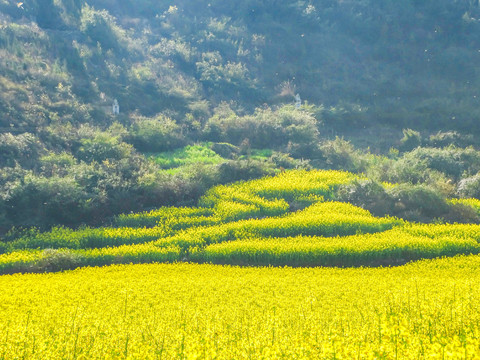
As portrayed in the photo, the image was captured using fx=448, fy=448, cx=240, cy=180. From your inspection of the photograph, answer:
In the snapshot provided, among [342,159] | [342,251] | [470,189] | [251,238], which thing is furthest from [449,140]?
[251,238]

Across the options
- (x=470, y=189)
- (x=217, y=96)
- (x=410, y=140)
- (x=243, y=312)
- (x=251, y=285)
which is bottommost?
(x=243, y=312)

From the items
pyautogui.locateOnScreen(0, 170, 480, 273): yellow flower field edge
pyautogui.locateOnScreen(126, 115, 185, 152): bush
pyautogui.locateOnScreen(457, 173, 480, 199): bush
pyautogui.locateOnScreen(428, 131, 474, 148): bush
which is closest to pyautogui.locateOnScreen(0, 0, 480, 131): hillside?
pyautogui.locateOnScreen(428, 131, 474, 148): bush

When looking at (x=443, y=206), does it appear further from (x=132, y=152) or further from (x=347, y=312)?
(x=132, y=152)

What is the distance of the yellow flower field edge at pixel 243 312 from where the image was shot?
598 centimetres

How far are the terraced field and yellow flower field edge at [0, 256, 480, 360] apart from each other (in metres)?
0.04

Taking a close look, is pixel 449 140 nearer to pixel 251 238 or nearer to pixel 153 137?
pixel 153 137

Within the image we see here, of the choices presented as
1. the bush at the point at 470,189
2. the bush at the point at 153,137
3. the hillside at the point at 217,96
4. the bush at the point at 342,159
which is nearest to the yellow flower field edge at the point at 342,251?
the hillside at the point at 217,96

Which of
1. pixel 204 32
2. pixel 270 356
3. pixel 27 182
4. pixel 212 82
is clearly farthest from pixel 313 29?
pixel 270 356

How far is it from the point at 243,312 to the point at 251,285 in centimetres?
268

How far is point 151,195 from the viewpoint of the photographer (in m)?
21.1

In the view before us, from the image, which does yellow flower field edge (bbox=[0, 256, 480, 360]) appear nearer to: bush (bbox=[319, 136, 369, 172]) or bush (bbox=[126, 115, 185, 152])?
bush (bbox=[319, 136, 369, 172])

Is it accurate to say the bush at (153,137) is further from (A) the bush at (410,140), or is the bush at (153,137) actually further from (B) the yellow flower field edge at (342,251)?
(A) the bush at (410,140)

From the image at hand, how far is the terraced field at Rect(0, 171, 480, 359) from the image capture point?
21.8 ft

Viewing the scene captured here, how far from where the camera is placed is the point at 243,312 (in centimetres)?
991
